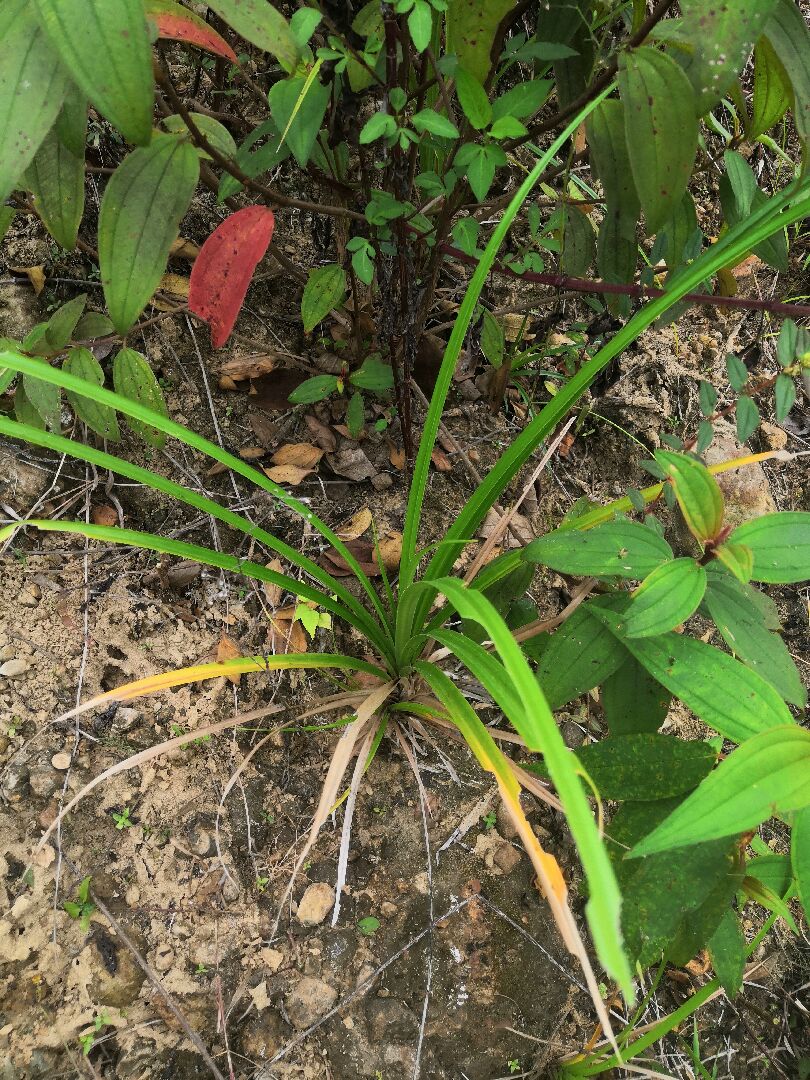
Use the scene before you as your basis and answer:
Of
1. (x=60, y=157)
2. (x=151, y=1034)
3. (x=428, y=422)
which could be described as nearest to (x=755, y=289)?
(x=428, y=422)

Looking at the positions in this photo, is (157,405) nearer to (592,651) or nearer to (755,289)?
(592,651)

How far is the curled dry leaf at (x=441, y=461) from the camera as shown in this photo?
1368 millimetres

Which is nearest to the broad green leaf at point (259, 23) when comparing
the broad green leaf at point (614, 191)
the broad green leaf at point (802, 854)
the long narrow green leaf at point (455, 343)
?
the long narrow green leaf at point (455, 343)

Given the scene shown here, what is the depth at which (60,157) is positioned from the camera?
A: 810mm

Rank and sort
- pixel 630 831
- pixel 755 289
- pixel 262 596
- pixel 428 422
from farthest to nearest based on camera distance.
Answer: pixel 755 289
pixel 262 596
pixel 428 422
pixel 630 831

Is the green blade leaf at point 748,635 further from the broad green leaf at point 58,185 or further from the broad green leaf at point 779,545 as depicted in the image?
the broad green leaf at point 58,185

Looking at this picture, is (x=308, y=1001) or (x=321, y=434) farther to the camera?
(x=321, y=434)

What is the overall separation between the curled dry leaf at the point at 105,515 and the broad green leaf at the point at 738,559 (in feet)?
3.00

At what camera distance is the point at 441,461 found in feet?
4.50

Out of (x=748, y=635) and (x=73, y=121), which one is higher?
(x=73, y=121)

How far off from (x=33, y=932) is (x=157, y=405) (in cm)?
73

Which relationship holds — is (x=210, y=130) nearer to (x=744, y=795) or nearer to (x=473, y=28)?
(x=473, y=28)

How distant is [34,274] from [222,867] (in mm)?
990

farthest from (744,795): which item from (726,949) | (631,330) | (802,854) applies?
(631,330)
